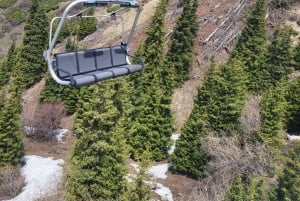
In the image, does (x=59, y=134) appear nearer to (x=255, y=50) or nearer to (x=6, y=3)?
(x=255, y=50)

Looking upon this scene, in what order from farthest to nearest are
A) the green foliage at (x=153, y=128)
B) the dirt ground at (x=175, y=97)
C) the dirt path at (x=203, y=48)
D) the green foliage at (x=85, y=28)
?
the green foliage at (x=85, y=28) < the dirt path at (x=203, y=48) < the green foliage at (x=153, y=128) < the dirt ground at (x=175, y=97)

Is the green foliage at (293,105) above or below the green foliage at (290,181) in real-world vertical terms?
below

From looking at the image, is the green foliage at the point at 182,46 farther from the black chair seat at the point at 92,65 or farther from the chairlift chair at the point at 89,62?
the chairlift chair at the point at 89,62

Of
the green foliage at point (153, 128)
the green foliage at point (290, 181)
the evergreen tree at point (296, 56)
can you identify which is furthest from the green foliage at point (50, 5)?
the green foliage at point (290, 181)

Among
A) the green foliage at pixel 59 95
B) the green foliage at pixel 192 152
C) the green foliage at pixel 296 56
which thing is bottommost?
the green foliage at pixel 59 95

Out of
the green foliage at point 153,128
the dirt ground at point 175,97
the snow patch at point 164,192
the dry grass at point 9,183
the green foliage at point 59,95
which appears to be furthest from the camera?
the green foliage at point 59,95

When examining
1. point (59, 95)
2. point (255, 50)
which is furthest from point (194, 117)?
point (59, 95)

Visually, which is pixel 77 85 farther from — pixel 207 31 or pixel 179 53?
pixel 207 31
